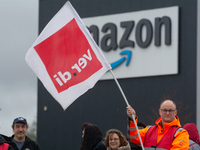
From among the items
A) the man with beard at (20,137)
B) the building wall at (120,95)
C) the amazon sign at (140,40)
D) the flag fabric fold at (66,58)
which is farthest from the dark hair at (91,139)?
the amazon sign at (140,40)

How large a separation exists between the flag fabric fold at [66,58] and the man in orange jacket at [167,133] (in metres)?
1.13

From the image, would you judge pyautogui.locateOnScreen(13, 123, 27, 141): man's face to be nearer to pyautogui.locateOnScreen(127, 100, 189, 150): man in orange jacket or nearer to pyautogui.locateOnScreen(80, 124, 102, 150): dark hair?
pyautogui.locateOnScreen(80, 124, 102, 150): dark hair

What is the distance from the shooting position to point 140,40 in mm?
23281

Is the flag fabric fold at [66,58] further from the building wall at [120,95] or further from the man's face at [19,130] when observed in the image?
the building wall at [120,95]

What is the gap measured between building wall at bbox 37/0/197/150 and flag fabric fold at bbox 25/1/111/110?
15203 mm

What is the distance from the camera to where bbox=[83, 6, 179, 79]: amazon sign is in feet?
73.6

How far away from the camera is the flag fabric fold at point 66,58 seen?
6.94 meters

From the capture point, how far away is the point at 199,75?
71.8ft

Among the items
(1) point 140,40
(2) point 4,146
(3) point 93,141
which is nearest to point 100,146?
(3) point 93,141

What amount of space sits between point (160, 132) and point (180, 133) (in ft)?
0.91

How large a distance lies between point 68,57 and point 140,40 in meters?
16.4

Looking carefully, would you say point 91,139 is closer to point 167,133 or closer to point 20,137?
point 20,137

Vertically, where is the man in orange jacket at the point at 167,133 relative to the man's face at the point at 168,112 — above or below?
below

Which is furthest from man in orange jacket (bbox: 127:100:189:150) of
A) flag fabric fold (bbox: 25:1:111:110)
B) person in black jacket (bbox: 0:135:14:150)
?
person in black jacket (bbox: 0:135:14:150)
